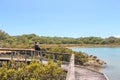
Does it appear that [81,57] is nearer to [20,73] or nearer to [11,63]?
[11,63]

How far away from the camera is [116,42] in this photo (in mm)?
149125

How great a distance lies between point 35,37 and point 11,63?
4406 inches

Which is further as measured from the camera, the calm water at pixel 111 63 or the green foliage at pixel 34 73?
the calm water at pixel 111 63

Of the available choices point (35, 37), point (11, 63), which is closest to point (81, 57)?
point (11, 63)

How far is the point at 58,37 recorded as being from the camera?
513ft

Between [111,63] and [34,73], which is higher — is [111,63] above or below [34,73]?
below

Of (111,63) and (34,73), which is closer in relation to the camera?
(34,73)

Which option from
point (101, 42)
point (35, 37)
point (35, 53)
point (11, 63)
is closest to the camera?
point (11, 63)

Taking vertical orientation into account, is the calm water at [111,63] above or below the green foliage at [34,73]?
below

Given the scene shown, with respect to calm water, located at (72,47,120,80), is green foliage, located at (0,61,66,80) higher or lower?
higher

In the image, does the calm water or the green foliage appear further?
the calm water

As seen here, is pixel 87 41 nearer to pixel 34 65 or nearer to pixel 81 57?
pixel 81 57

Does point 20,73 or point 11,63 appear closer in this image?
point 20,73

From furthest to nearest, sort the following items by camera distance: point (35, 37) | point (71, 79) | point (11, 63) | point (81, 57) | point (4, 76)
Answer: point (35, 37)
point (81, 57)
point (11, 63)
point (4, 76)
point (71, 79)
